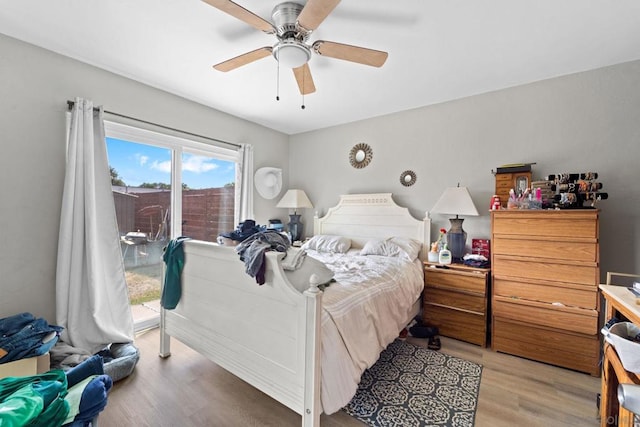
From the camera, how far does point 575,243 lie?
2.20m

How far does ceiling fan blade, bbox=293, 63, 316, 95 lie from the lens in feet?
6.95

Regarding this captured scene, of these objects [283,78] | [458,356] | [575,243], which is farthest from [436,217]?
[283,78]

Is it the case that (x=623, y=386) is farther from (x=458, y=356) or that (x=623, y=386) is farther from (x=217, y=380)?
(x=217, y=380)

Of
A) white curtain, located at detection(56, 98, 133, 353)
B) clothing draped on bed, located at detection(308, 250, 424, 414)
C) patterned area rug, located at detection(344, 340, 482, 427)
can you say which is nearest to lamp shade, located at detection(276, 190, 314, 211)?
clothing draped on bed, located at detection(308, 250, 424, 414)

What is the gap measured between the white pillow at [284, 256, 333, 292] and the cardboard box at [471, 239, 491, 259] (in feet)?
6.31

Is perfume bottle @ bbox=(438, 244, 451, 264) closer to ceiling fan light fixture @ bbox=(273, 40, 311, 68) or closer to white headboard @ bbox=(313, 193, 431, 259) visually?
white headboard @ bbox=(313, 193, 431, 259)

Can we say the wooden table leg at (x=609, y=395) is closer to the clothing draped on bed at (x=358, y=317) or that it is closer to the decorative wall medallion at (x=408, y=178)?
the clothing draped on bed at (x=358, y=317)

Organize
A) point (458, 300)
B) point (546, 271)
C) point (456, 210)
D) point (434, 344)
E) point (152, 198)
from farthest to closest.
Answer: point (152, 198) < point (456, 210) < point (458, 300) < point (434, 344) < point (546, 271)

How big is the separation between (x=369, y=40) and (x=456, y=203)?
1762 millimetres

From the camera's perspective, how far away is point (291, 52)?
5.82ft

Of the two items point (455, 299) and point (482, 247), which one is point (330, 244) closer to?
point (455, 299)

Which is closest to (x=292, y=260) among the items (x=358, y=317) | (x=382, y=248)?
(x=358, y=317)

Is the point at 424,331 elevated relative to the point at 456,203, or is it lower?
lower

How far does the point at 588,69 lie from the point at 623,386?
2841 millimetres
